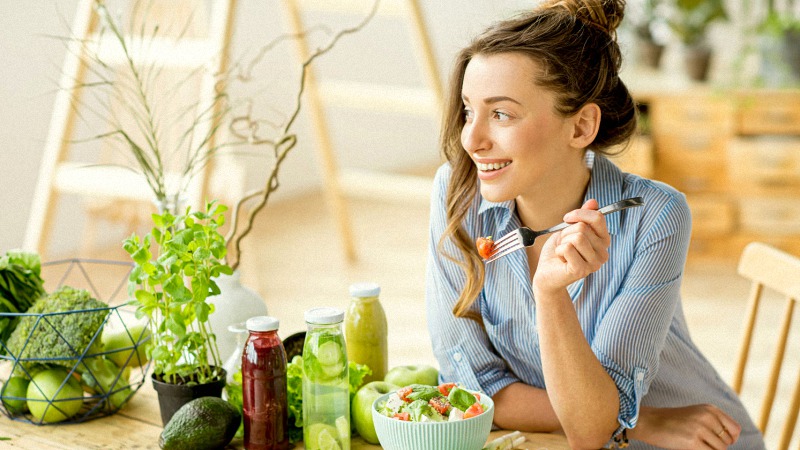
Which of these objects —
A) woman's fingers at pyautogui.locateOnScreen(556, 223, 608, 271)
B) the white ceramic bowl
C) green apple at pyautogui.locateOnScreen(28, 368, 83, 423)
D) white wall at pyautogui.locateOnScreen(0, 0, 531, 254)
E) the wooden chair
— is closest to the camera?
the white ceramic bowl

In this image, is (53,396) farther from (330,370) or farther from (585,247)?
(585,247)

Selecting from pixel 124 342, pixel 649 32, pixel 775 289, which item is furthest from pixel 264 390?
pixel 649 32

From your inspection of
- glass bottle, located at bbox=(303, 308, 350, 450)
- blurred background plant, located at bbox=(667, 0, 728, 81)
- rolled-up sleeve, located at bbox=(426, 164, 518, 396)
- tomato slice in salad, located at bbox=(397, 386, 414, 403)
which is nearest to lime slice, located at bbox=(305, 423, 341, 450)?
glass bottle, located at bbox=(303, 308, 350, 450)

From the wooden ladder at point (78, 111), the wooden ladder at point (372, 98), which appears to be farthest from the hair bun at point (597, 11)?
the wooden ladder at point (372, 98)

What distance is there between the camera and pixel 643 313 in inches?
58.7

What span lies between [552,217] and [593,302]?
156 mm

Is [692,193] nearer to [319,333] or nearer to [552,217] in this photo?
[552,217]

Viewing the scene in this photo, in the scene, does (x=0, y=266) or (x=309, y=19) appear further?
(x=309, y=19)

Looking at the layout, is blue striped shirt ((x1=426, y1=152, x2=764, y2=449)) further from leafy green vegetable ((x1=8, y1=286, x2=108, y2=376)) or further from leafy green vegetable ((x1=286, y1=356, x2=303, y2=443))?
leafy green vegetable ((x1=8, y1=286, x2=108, y2=376))

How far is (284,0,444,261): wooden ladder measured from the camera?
3533 mm

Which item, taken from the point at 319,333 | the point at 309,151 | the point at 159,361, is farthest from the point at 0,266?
the point at 309,151

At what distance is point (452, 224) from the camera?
5.33ft

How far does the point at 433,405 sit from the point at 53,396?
0.57m

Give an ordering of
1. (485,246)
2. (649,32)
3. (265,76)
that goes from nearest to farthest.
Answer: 1. (485,246)
2. (649,32)
3. (265,76)
